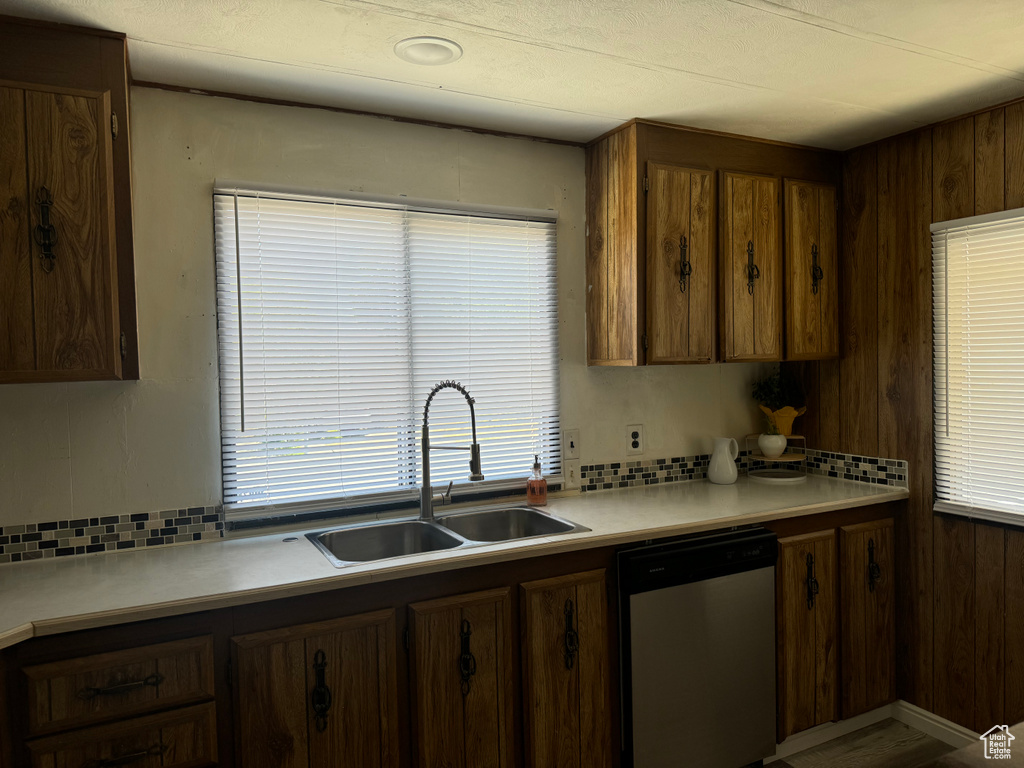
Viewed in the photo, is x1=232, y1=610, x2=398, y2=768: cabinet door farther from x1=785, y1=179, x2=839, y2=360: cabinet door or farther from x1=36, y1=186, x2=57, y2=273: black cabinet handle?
Answer: x1=785, y1=179, x2=839, y2=360: cabinet door

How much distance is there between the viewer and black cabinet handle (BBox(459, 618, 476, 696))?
2072mm

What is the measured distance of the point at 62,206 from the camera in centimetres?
186

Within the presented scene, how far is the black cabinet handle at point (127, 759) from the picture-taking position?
5.44 ft

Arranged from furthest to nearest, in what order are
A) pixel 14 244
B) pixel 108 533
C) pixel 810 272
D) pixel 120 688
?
pixel 810 272 → pixel 108 533 → pixel 14 244 → pixel 120 688

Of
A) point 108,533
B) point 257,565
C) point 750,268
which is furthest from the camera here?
point 750,268

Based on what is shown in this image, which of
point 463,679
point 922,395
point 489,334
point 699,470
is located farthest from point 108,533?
point 922,395

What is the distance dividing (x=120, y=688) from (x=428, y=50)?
6.36ft

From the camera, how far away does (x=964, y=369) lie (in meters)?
2.69

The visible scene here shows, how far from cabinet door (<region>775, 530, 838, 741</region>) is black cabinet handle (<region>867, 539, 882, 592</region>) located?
0.20 metres

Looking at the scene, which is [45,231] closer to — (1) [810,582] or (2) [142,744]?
(2) [142,744]

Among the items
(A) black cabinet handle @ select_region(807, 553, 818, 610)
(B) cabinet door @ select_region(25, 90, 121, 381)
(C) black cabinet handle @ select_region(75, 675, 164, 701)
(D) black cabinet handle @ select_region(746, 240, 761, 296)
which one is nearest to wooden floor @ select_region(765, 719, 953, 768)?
(A) black cabinet handle @ select_region(807, 553, 818, 610)

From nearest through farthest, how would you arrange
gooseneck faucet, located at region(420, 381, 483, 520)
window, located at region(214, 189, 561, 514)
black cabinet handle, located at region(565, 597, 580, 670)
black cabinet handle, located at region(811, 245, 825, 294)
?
black cabinet handle, located at region(565, 597, 580, 670) < window, located at region(214, 189, 561, 514) < gooseneck faucet, located at region(420, 381, 483, 520) < black cabinet handle, located at region(811, 245, 825, 294)

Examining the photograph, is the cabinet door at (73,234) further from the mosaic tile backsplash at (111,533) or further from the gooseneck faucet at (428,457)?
the gooseneck faucet at (428,457)

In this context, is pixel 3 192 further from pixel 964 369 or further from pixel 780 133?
pixel 964 369
